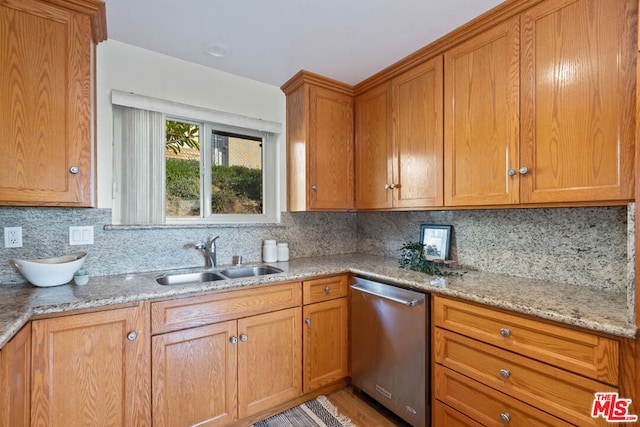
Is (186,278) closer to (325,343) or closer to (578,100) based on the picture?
(325,343)

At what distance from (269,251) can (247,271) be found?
0.26 meters

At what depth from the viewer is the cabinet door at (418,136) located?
186 centimetres

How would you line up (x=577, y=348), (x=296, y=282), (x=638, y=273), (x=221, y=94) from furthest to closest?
(x=221, y=94) → (x=296, y=282) → (x=577, y=348) → (x=638, y=273)

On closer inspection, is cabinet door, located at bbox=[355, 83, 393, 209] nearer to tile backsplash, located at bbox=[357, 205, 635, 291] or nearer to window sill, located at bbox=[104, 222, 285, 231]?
tile backsplash, located at bbox=[357, 205, 635, 291]

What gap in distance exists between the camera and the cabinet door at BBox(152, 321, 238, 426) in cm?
149

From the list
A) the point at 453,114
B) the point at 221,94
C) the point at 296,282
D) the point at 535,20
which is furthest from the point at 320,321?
the point at 535,20

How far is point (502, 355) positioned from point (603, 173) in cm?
86

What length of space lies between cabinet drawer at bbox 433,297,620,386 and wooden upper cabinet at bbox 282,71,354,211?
1.19 m

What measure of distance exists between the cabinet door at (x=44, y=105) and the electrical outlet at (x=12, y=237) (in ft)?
1.26

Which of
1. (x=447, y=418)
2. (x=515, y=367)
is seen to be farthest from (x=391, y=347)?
(x=515, y=367)

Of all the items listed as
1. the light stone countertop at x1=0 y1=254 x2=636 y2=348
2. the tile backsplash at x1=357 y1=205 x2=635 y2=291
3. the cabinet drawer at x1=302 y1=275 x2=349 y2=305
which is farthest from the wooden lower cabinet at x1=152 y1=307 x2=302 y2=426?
the tile backsplash at x1=357 y1=205 x2=635 y2=291

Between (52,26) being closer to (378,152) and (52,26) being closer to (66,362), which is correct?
(66,362)

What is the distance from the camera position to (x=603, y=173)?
4.00 ft

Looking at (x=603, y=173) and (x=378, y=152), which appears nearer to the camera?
(x=603, y=173)
